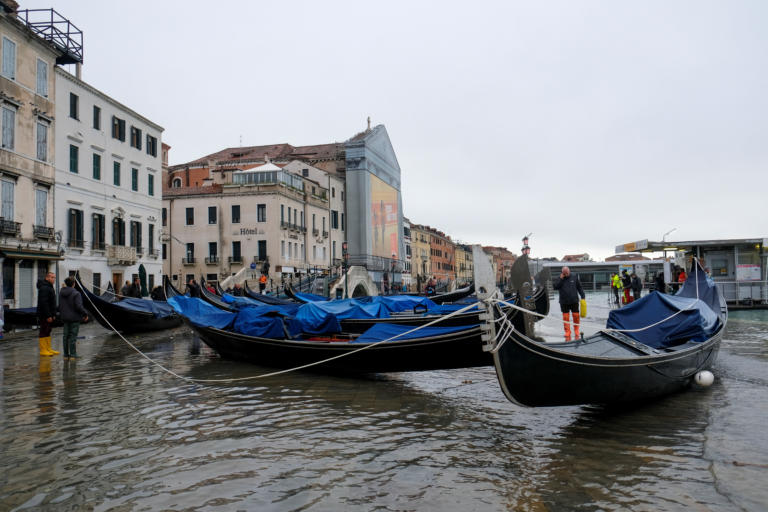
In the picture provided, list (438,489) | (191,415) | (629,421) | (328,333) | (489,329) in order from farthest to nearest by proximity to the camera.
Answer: (328,333)
(191,415)
(629,421)
(489,329)
(438,489)

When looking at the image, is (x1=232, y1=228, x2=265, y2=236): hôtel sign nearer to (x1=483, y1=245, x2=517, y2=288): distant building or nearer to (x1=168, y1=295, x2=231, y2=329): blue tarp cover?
(x1=168, y1=295, x2=231, y2=329): blue tarp cover

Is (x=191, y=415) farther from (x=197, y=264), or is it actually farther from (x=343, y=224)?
(x=343, y=224)

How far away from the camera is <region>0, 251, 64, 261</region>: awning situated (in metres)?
18.2

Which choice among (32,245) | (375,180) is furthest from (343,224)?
(32,245)

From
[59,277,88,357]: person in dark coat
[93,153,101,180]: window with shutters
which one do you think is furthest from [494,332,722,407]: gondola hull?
[93,153,101,180]: window with shutters

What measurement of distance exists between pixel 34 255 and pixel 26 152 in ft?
11.3

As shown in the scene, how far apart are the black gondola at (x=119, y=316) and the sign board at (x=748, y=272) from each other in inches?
856

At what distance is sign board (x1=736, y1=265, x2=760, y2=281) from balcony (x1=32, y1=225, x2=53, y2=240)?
26.1 m

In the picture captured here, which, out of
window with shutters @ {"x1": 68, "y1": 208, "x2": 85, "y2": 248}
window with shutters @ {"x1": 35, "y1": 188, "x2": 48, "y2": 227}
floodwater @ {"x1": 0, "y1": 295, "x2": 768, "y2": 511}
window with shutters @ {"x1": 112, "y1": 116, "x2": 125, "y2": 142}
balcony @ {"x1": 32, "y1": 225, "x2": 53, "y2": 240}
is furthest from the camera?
window with shutters @ {"x1": 112, "y1": 116, "x2": 125, "y2": 142}

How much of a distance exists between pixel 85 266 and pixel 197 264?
1377 centimetres

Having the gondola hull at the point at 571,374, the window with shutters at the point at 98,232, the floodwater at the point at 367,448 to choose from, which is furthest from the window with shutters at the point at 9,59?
the gondola hull at the point at 571,374

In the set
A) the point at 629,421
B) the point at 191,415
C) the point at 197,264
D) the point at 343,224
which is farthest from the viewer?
the point at 343,224

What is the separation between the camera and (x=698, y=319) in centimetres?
809

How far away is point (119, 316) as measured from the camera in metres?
16.4
